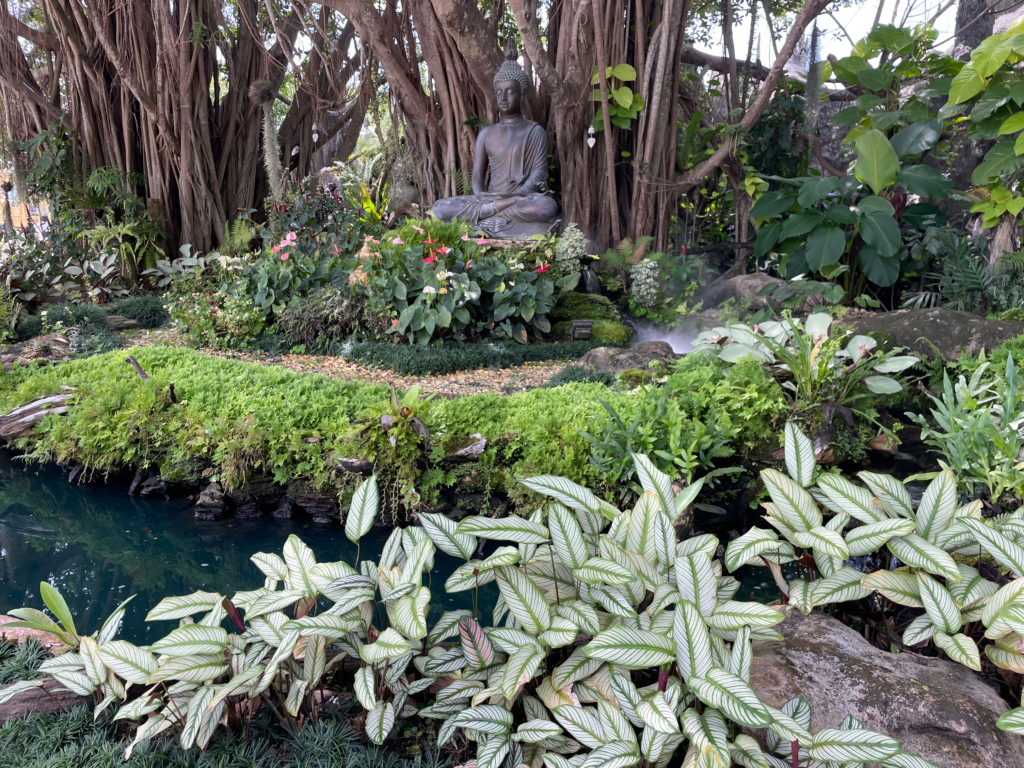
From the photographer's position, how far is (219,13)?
25.6ft

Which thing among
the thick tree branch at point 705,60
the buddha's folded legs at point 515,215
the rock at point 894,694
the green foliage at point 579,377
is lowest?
the rock at point 894,694

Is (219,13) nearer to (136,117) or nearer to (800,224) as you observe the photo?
(136,117)

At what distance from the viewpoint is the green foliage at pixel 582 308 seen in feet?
19.8

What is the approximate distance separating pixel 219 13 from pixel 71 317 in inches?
162

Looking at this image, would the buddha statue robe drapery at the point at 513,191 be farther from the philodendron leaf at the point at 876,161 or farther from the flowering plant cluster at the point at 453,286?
the philodendron leaf at the point at 876,161

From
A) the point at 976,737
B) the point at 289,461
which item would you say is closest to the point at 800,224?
the point at 289,461

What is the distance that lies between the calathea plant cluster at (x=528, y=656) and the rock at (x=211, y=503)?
6.63ft

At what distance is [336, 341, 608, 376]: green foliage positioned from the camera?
195 inches

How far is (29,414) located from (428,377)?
260cm

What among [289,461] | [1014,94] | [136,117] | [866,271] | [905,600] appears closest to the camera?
[905,600]

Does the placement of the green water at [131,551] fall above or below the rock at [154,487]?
below

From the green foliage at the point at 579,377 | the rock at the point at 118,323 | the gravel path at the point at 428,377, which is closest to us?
the green foliage at the point at 579,377

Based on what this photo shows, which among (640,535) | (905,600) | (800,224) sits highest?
(800,224)

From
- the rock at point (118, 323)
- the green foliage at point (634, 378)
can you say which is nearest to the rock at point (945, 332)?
the green foliage at point (634, 378)
